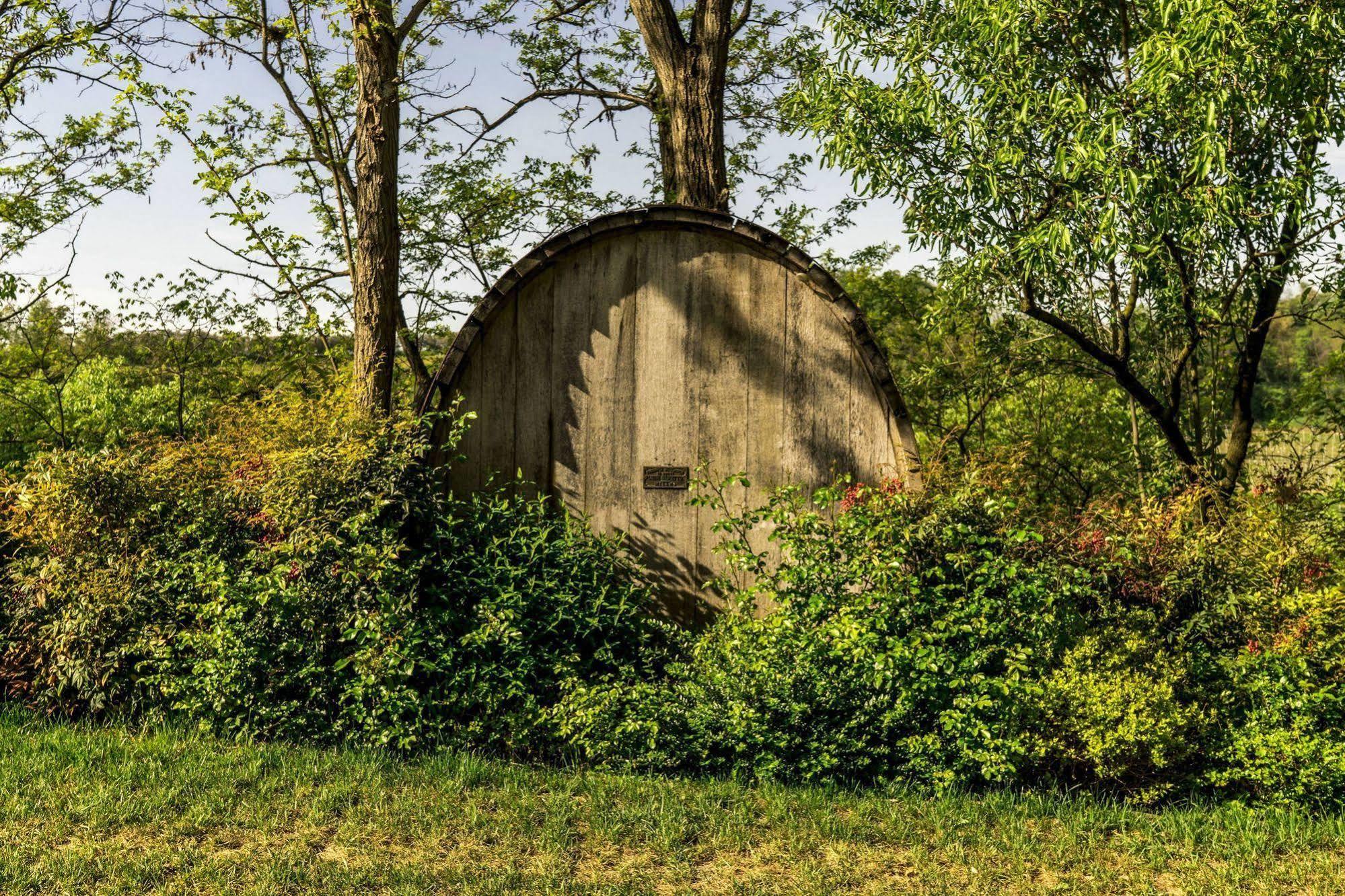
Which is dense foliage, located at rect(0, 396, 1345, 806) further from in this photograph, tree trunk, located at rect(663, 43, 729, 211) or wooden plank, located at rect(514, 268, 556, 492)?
tree trunk, located at rect(663, 43, 729, 211)

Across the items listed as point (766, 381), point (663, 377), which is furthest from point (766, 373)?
point (663, 377)

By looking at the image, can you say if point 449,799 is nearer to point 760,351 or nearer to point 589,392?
point 589,392

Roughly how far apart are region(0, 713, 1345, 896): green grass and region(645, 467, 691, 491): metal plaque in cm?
221

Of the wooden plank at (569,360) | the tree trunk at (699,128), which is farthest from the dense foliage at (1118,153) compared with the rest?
the wooden plank at (569,360)

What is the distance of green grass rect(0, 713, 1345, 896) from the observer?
15.2ft

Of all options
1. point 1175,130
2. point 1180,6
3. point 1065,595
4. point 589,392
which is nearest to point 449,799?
point 589,392

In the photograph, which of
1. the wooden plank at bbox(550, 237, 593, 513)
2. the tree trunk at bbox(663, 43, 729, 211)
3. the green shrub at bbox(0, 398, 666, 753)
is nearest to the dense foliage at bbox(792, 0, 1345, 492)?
the tree trunk at bbox(663, 43, 729, 211)

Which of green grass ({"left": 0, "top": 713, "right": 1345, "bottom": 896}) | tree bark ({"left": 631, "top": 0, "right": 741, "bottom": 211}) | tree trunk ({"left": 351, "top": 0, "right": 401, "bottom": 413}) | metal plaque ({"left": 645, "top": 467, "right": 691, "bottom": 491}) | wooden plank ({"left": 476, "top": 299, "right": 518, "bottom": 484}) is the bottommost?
green grass ({"left": 0, "top": 713, "right": 1345, "bottom": 896})

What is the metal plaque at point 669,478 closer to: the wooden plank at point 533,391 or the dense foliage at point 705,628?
the dense foliage at point 705,628

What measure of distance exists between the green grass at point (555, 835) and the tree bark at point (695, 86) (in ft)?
19.7

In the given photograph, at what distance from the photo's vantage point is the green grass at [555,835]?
4625 mm

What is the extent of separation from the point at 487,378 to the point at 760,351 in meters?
2.04

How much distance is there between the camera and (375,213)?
8.05 m

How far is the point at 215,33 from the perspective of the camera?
10.6 m
